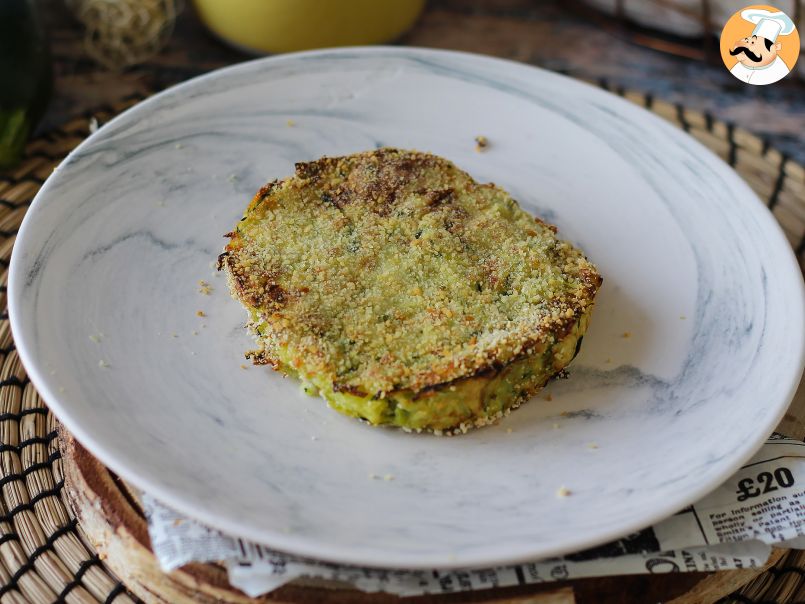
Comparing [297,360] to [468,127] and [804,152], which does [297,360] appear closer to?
[468,127]

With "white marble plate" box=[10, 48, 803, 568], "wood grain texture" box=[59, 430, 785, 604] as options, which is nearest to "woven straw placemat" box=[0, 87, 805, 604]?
"wood grain texture" box=[59, 430, 785, 604]

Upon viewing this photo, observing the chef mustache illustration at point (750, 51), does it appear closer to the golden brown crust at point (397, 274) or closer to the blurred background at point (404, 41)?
the blurred background at point (404, 41)

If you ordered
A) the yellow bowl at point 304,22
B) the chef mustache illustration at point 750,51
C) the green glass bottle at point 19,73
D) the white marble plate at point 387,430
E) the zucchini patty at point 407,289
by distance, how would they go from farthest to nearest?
the yellow bowl at point 304,22
the chef mustache illustration at point 750,51
the green glass bottle at point 19,73
the zucchini patty at point 407,289
the white marble plate at point 387,430

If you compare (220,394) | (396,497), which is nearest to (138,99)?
(220,394)

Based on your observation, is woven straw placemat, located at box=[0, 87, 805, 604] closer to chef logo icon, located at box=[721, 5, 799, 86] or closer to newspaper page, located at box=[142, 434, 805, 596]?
newspaper page, located at box=[142, 434, 805, 596]

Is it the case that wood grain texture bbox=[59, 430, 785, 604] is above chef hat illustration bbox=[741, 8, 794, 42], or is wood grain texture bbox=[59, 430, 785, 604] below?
below

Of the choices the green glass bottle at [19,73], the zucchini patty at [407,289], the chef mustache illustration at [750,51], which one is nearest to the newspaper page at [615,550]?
the zucchini patty at [407,289]
